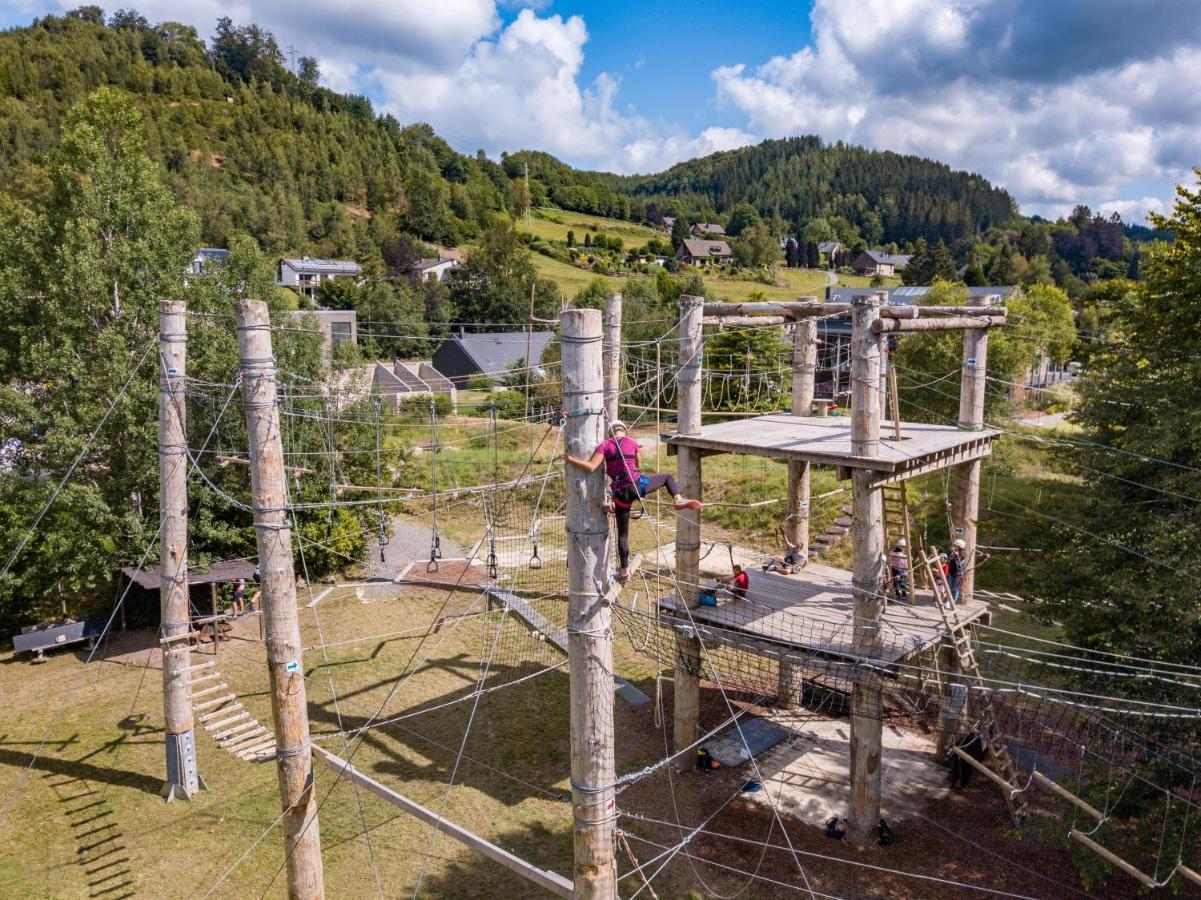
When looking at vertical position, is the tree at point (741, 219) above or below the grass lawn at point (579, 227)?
above

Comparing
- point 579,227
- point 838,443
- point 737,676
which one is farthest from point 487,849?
point 579,227

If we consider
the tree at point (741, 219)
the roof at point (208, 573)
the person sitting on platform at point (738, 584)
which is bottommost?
the roof at point (208, 573)

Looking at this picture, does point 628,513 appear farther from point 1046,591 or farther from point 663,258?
point 663,258

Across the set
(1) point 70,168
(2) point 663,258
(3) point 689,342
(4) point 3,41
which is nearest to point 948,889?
(3) point 689,342

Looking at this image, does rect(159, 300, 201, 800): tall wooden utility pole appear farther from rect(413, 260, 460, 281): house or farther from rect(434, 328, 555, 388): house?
rect(413, 260, 460, 281): house

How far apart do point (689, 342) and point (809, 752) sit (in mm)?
6422

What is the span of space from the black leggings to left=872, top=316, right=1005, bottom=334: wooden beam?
3564 mm

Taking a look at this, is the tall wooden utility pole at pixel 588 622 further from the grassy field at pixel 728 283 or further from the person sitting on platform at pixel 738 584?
the grassy field at pixel 728 283

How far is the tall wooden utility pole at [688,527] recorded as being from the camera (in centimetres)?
1073

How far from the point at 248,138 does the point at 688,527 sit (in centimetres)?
9217

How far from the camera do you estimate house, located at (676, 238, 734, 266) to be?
297ft

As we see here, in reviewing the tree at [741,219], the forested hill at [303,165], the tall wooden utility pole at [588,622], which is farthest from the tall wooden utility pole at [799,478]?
the tree at [741,219]

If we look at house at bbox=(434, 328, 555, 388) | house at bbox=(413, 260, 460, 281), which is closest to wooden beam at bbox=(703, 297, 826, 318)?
house at bbox=(434, 328, 555, 388)

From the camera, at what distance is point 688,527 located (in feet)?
36.6
